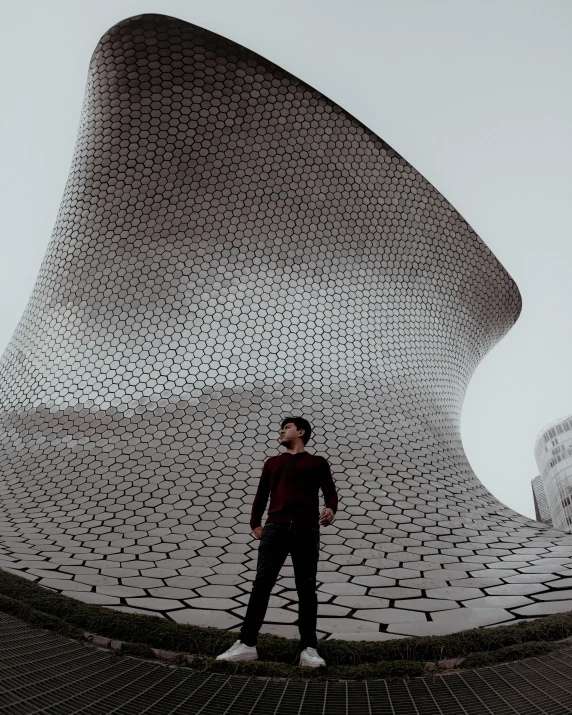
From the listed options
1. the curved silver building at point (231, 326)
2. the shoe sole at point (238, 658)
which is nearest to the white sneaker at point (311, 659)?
the shoe sole at point (238, 658)

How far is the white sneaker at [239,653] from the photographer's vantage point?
155cm

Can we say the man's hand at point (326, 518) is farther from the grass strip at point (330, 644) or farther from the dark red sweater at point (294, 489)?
the grass strip at point (330, 644)

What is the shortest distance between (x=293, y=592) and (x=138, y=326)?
4155 mm

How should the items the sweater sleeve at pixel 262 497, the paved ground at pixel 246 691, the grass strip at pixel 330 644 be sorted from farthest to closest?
the sweater sleeve at pixel 262 497
the grass strip at pixel 330 644
the paved ground at pixel 246 691

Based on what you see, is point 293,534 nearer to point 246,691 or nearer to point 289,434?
point 289,434

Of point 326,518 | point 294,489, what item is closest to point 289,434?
point 294,489

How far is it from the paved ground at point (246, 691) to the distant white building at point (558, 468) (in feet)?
60.7

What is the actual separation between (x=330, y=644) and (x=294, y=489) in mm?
503

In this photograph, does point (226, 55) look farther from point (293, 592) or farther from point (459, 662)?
point (459, 662)

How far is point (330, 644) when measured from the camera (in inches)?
67.0

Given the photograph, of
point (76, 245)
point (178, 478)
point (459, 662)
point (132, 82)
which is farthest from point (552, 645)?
point (132, 82)

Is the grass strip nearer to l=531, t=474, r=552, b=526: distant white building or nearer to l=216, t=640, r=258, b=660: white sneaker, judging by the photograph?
l=216, t=640, r=258, b=660: white sneaker

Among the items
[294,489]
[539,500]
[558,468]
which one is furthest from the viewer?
[539,500]

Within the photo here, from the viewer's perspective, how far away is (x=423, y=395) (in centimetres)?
642
